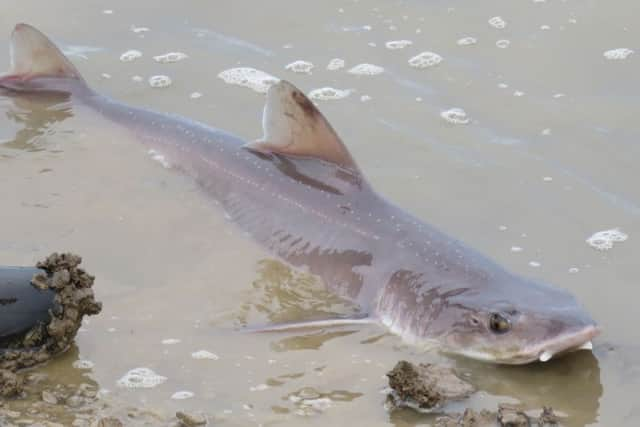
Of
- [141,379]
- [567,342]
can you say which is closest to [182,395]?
[141,379]

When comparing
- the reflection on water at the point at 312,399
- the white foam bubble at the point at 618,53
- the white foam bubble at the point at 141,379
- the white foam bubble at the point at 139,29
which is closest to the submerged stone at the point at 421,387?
the reflection on water at the point at 312,399

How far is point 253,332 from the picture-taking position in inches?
197

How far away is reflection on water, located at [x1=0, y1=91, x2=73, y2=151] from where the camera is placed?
22.4 ft

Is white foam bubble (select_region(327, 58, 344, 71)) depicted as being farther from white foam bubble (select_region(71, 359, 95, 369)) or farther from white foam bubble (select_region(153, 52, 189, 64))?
white foam bubble (select_region(71, 359, 95, 369))

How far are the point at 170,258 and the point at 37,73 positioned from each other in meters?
2.19

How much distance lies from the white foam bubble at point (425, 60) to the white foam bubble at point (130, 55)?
1917 mm

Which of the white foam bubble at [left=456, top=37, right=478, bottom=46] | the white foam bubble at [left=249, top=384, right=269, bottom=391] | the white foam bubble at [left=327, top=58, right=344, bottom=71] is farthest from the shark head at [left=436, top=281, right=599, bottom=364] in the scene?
the white foam bubble at [left=456, top=37, right=478, bottom=46]

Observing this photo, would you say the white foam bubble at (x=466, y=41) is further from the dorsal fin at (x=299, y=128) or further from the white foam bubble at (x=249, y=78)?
the dorsal fin at (x=299, y=128)

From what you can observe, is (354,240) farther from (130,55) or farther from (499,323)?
(130,55)

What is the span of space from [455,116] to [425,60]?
86cm

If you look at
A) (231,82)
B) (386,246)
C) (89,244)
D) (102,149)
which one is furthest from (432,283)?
(231,82)

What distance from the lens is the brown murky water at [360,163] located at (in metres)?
4.62

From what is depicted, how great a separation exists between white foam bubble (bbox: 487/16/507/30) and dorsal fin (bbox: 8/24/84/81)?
2.98 metres

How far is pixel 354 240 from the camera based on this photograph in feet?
18.1
